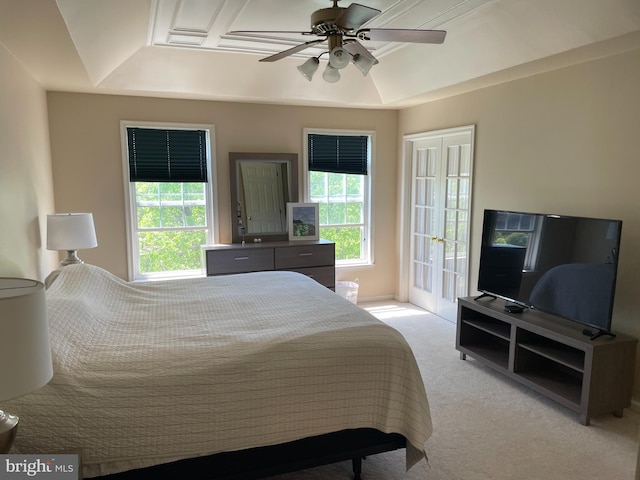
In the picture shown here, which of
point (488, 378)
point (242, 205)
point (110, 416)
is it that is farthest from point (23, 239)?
point (488, 378)

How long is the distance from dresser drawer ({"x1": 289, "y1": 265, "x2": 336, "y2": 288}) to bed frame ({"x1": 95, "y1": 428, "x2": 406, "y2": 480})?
273 cm

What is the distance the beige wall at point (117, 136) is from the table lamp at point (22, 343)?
11.4 feet

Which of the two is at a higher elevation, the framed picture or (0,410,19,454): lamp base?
the framed picture

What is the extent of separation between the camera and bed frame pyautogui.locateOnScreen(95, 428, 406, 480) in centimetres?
196

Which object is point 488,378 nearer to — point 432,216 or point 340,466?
point 340,466

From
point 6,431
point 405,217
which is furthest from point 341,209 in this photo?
point 6,431

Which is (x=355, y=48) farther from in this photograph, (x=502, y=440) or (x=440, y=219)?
(x=440, y=219)

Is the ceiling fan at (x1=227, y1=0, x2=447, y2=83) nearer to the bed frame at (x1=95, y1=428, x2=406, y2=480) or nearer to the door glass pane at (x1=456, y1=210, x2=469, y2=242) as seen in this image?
the bed frame at (x1=95, y1=428, x2=406, y2=480)

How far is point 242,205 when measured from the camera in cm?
505

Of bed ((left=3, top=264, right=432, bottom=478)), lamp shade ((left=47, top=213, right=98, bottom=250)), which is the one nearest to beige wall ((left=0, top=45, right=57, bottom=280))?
lamp shade ((left=47, top=213, right=98, bottom=250))

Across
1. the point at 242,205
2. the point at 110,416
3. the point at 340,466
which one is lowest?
the point at 340,466

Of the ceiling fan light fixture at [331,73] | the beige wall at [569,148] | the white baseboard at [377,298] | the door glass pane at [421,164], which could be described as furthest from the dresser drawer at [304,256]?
the ceiling fan light fixture at [331,73]

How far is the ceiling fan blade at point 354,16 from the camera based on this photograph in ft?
7.51

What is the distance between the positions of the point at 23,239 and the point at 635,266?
424 centimetres
